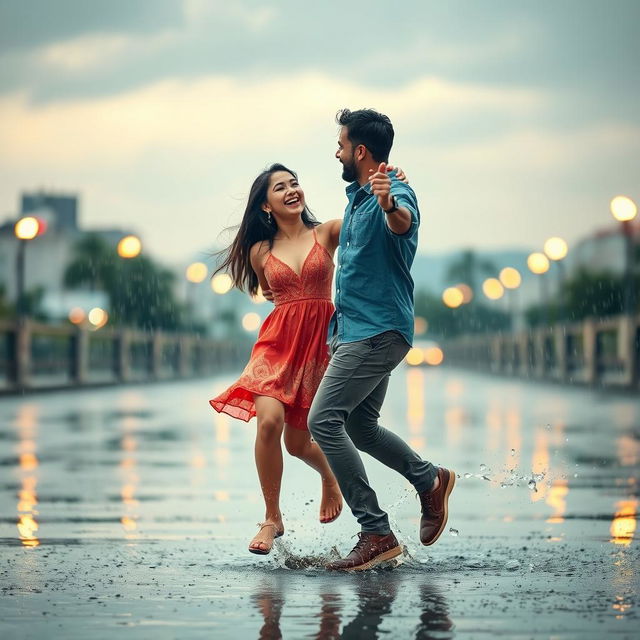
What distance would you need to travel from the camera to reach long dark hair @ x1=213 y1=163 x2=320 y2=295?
685 centimetres

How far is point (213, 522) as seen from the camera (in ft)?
25.6

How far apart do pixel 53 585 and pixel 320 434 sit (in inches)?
52.6

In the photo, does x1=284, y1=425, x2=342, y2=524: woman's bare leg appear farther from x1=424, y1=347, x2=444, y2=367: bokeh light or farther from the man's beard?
x1=424, y1=347, x2=444, y2=367: bokeh light

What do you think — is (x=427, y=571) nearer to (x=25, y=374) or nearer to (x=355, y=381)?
(x=355, y=381)

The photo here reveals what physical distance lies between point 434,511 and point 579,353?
3386 cm

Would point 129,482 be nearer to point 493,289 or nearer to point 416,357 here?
point 493,289

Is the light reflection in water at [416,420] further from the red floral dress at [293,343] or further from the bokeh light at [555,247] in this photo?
the bokeh light at [555,247]

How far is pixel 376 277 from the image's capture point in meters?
6.04

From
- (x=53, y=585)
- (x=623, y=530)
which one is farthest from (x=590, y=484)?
(x=53, y=585)

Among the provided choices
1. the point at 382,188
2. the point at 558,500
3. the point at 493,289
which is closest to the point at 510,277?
the point at 493,289

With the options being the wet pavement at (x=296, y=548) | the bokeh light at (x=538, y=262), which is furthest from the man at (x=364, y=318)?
the bokeh light at (x=538, y=262)

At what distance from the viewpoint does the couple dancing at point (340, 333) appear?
601cm

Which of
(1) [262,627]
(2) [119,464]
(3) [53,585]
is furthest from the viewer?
(2) [119,464]

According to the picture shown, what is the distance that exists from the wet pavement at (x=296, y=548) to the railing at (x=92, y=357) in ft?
51.6
